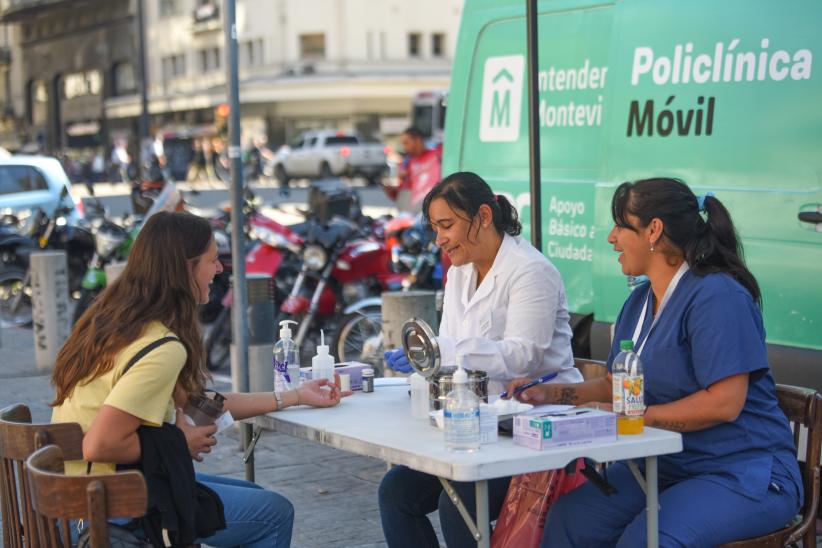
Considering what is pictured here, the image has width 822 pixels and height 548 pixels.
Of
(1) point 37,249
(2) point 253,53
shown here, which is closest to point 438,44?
(2) point 253,53

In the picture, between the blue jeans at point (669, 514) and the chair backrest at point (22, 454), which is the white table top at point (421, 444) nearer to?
the blue jeans at point (669, 514)

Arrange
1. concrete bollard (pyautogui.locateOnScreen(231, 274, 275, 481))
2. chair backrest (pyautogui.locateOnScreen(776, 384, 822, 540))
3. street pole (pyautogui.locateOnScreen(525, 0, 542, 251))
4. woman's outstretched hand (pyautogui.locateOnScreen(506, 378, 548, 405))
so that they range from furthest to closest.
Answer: concrete bollard (pyautogui.locateOnScreen(231, 274, 275, 481)), street pole (pyautogui.locateOnScreen(525, 0, 542, 251)), woman's outstretched hand (pyautogui.locateOnScreen(506, 378, 548, 405)), chair backrest (pyautogui.locateOnScreen(776, 384, 822, 540))

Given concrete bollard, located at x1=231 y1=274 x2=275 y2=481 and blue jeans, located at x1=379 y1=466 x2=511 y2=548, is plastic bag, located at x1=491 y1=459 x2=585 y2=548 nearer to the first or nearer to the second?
blue jeans, located at x1=379 y1=466 x2=511 y2=548

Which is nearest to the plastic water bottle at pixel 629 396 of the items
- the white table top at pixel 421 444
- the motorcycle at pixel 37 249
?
the white table top at pixel 421 444

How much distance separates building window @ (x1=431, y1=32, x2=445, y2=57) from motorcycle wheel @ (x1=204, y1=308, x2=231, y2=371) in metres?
48.3

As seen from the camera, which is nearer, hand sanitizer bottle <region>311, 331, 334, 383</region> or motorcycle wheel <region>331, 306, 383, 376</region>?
hand sanitizer bottle <region>311, 331, 334, 383</region>

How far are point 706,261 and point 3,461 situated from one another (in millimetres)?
2164

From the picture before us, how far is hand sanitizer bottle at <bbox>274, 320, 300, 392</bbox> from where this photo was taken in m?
4.48

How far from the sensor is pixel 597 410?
3.59 meters

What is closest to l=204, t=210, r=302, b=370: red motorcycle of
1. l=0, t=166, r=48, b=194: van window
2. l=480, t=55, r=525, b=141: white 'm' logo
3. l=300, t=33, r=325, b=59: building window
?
l=480, t=55, r=525, b=141: white 'm' logo

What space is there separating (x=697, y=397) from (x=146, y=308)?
162 cm

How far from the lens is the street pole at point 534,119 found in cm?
583

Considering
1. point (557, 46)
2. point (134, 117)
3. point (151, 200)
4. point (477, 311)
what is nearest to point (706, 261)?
point (477, 311)

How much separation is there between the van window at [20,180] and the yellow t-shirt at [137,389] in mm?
13048
